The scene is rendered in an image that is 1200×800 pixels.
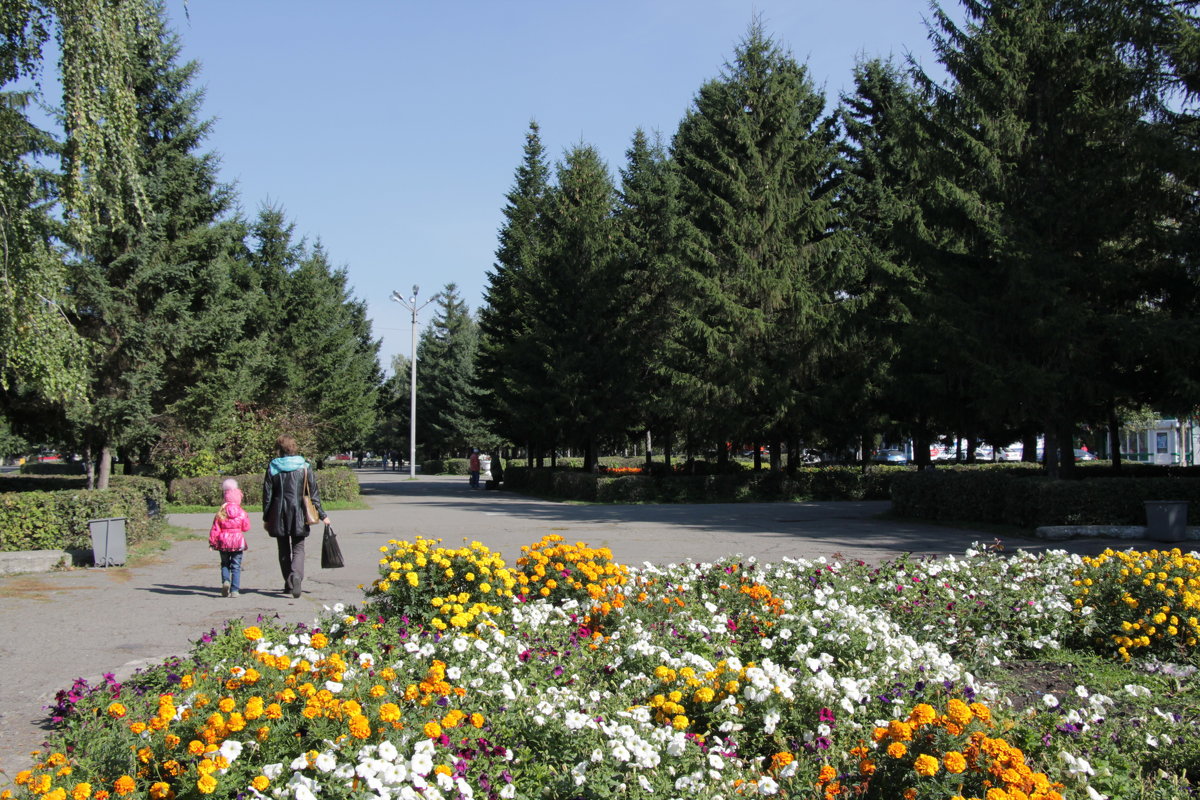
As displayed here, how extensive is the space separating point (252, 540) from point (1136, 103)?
19123mm

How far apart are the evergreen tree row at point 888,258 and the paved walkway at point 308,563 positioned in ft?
12.7

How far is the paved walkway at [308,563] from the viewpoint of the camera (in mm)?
6656

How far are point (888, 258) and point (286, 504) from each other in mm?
21302

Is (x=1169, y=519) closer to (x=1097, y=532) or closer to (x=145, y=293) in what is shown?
(x=1097, y=532)

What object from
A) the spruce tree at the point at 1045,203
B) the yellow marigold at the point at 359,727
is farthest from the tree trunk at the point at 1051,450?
the yellow marigold at the point at 359,727

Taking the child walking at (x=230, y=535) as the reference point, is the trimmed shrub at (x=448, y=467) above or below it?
below

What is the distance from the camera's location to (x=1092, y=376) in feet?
61.1

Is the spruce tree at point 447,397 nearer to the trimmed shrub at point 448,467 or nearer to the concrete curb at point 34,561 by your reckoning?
the trimmed shrub at point 448,467

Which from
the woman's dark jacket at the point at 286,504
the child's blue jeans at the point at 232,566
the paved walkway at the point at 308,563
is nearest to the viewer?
the paved walkway at the point at 308,563

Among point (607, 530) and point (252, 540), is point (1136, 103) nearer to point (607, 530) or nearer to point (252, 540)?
point (607, 530)

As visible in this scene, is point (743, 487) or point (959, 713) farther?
point (743, 487)

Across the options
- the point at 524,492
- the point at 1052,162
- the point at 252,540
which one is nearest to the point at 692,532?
the point at 252,540

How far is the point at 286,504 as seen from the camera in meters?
9.31

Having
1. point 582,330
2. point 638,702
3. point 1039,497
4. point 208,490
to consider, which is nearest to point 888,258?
point 582,330
